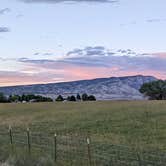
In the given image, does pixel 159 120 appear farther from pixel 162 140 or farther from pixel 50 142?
pixel 50 142

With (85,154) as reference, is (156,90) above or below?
above

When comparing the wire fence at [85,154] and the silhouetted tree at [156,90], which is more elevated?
the silhouetted tree at [156,90]

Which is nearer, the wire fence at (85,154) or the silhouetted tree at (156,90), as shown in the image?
the wire fence at (85,154)

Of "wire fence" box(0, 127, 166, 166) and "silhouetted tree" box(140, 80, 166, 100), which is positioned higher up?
"silhouetted tree" box(140, 80, 166, 100)

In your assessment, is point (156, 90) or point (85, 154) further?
point (156, 90)

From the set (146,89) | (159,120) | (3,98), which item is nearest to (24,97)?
(3,98)

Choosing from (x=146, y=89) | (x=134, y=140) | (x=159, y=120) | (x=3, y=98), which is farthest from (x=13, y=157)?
(x=146, y=89)

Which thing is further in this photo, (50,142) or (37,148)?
(50,142)

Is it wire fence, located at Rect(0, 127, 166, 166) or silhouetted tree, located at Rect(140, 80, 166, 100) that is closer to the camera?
wire fence, located at Rect(0, 127, 166, 166)

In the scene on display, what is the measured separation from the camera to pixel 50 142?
25.7 meters

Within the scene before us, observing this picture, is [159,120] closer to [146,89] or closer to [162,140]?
[162,140]

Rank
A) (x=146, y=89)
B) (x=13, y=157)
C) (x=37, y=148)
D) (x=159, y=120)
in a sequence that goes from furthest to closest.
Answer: (x=146, y=89)
(x=159, y=120)
(x=37, y=148)
(x=13, y=157)

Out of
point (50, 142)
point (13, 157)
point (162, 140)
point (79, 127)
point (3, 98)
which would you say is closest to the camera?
point (13, 157)

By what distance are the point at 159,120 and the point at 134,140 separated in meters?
15.9
